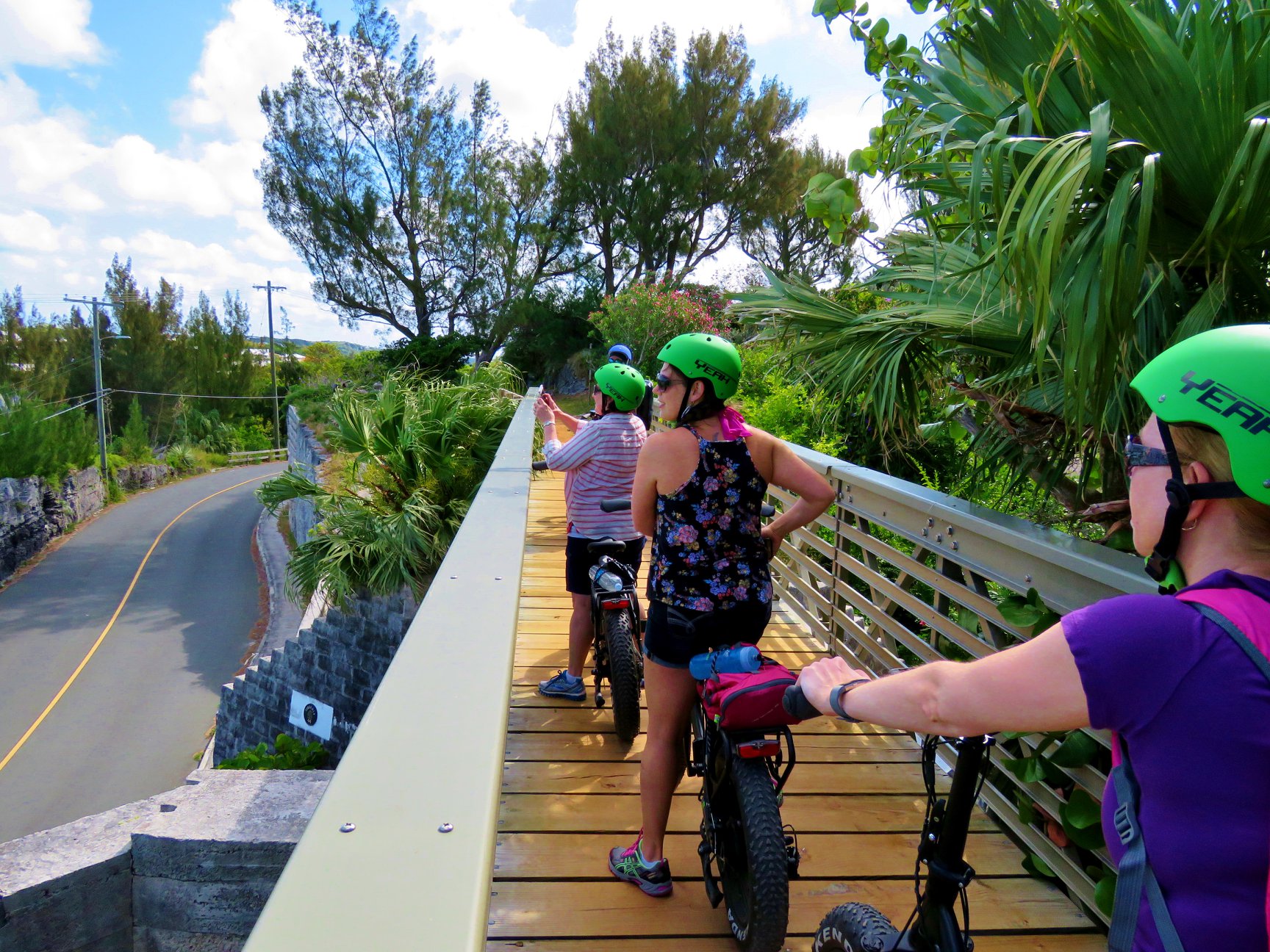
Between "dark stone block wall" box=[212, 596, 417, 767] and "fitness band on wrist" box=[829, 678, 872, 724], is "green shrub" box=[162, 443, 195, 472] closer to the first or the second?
"dark stone block wall" box=[212, 596, 417, 767]

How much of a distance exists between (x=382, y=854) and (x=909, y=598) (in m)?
3.04

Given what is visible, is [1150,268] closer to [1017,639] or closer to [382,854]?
[1017,639]

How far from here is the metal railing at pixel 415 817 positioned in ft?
2.70

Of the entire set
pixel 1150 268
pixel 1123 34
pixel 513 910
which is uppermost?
pixel 1123 34

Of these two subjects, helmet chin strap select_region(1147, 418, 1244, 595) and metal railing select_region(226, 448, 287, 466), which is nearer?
helmet chin strap select_region(1147, 418, 1244, 595)

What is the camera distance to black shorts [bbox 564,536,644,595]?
414cm

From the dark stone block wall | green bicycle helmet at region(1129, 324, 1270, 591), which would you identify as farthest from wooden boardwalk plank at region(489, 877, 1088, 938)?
the dark stone block wall

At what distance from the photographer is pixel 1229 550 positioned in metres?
→ 1.09

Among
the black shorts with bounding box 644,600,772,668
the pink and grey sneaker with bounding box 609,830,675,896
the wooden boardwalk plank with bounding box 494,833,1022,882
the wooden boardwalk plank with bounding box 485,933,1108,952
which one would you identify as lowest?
the wooden boardwalk plank with bounding box 485,933,1108,952

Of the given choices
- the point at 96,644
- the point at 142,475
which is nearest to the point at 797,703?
the point at 96,644

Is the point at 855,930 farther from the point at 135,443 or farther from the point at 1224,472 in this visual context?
the point at 135,443

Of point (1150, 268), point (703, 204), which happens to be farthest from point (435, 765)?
point (703, 204)

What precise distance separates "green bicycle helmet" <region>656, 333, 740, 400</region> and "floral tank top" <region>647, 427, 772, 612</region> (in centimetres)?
16

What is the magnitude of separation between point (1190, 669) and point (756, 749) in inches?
51.9
